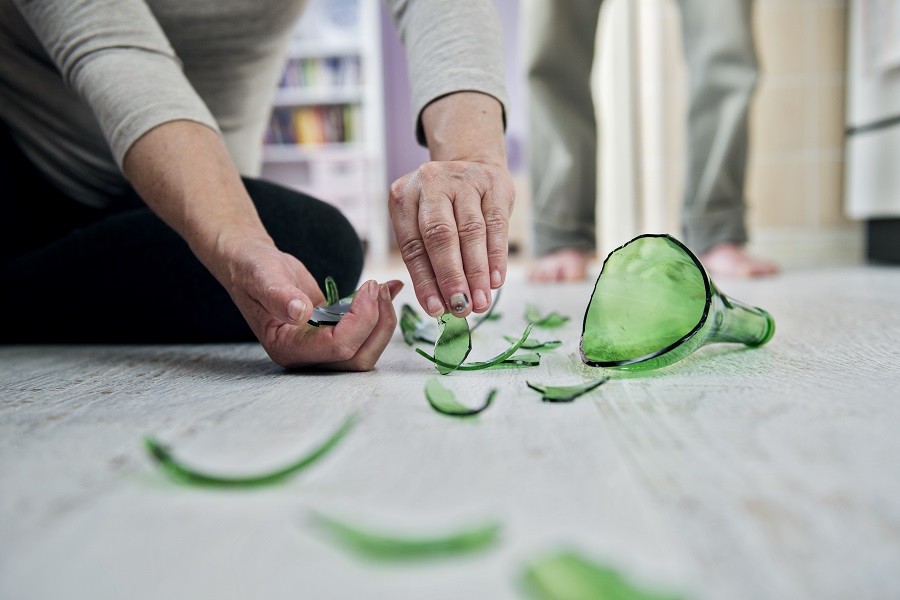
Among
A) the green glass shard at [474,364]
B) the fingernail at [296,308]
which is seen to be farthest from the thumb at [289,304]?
the green glass shard at [474,364]

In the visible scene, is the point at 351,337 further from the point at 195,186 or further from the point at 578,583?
the point at 578,583

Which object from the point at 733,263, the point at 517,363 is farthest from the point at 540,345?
the point at 733,263

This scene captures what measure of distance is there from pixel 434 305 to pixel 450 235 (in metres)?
0.06

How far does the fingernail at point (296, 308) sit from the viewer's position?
58 centimetres

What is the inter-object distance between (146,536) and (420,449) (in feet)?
0.50

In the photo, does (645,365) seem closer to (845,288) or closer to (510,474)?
(510,474)

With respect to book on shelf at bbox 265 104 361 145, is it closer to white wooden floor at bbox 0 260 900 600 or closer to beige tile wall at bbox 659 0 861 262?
beige tile wall at bbox 659 0 861 262

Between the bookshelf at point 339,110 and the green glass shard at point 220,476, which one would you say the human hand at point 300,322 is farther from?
the bookshelf at point 339,110

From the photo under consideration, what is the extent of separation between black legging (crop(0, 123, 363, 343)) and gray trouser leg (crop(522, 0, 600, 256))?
0.95m

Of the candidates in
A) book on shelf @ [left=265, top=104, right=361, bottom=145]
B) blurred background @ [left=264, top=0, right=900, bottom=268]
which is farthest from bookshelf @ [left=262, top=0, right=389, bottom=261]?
blurred background @ [left=264, top=0, right=900, bottom=268]

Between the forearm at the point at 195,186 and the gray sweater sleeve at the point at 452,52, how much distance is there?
0.21m

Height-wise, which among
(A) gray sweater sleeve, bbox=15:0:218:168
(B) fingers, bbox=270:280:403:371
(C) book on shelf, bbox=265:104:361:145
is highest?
(C) book on shelf, bbox=265:104:361:145

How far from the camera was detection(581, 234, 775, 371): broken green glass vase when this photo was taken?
1.99 ft

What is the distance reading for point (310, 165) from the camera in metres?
4.58
